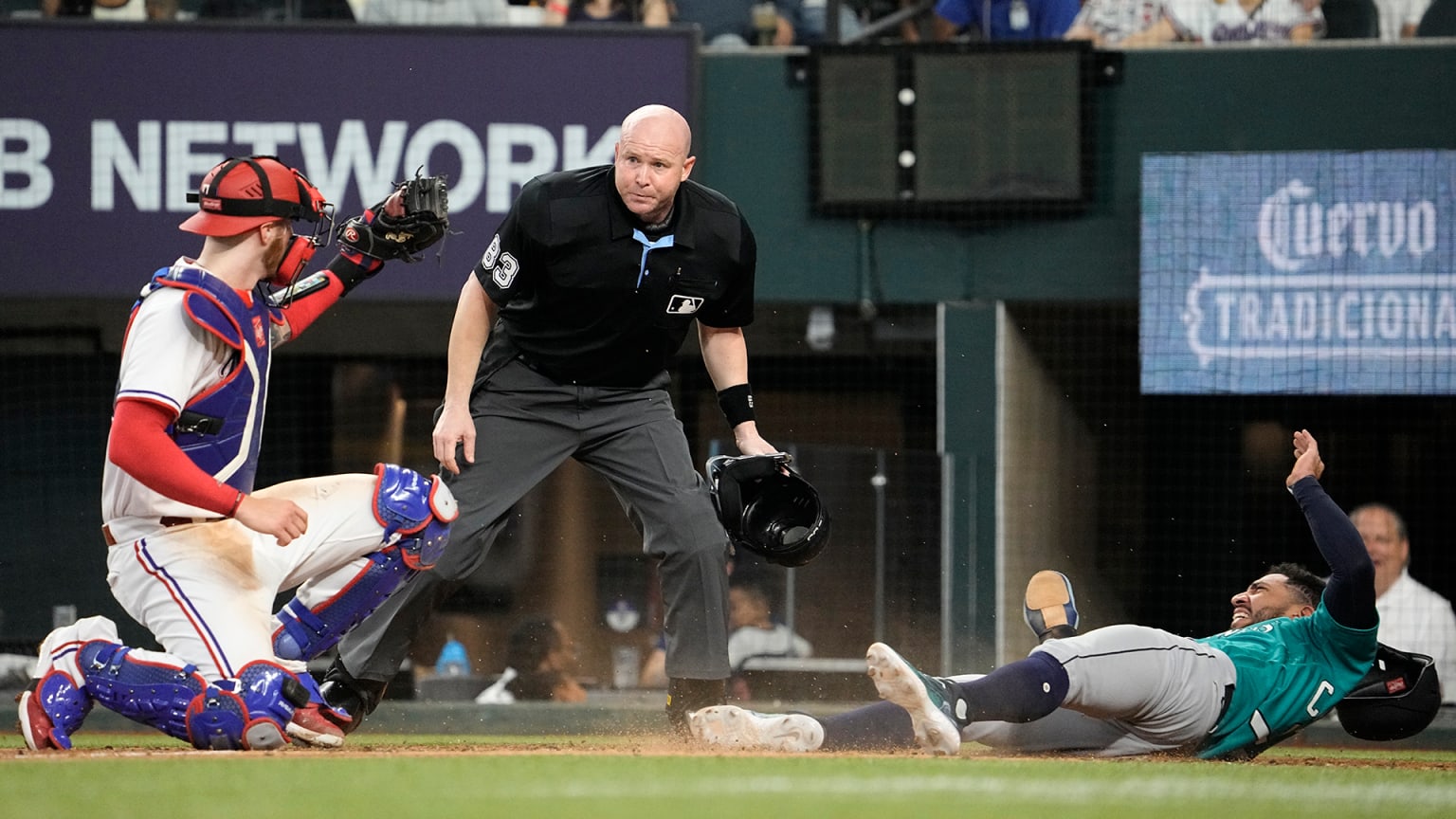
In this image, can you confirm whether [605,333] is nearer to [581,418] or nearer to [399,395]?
[581,418]

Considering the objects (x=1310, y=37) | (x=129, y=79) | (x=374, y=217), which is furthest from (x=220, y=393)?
(x=1310, y=37)

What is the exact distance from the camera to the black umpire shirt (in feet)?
17.5

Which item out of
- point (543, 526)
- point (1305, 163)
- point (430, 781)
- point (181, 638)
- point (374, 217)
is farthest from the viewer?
point (543, 526)

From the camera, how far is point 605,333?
5.48 metres

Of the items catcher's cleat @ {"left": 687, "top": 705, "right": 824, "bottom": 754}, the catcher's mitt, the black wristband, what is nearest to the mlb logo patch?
the black wristband

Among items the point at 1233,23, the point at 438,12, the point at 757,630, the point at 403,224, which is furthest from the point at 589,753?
the point at 1233,23

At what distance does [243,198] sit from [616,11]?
16.6 ft

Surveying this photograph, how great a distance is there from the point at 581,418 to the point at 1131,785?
2.25 meters

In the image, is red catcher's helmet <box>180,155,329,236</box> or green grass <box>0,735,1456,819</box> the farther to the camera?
red catcher's helmet <box>180,155,329,236</box>

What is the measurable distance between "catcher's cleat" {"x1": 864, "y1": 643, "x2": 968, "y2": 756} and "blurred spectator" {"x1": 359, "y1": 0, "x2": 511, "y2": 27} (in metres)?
5.63

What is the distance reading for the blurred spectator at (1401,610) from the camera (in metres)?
8.53

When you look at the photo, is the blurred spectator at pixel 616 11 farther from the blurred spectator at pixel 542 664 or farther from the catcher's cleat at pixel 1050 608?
the catcher's cleat at pixel 1050 608

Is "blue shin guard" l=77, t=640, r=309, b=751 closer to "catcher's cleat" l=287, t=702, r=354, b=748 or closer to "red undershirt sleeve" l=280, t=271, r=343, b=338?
"catcher's cleat" l=287, t=702, r=354, b=748

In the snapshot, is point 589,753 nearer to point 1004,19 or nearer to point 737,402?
point 737,402
